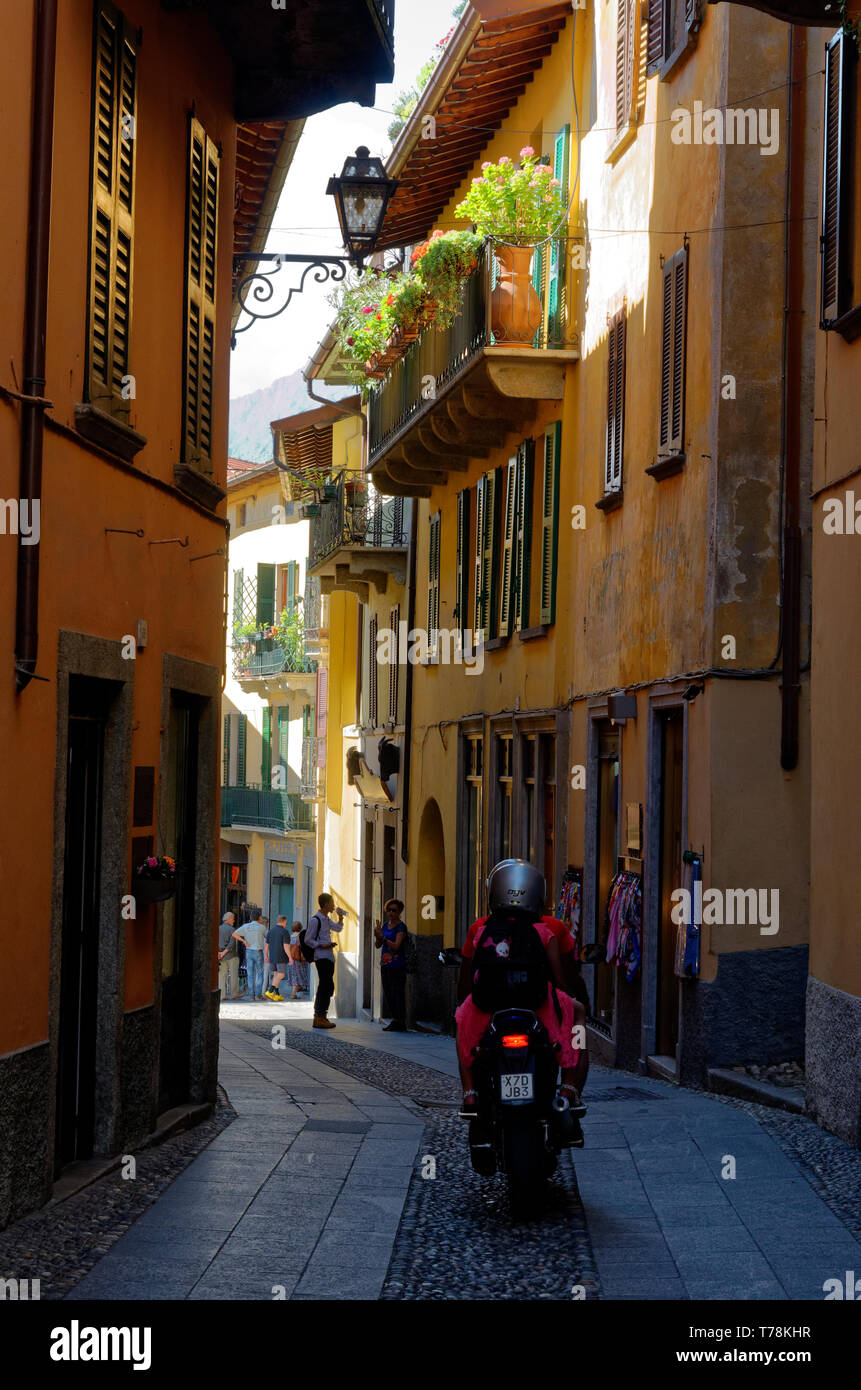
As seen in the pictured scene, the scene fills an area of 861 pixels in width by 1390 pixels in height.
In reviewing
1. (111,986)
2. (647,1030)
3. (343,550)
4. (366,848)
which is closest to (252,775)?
(366,848)

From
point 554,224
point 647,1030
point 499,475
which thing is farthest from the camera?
point 499,475

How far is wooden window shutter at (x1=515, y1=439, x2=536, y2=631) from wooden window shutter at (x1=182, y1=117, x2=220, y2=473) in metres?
8.28

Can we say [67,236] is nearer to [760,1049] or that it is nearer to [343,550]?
[760,1049]

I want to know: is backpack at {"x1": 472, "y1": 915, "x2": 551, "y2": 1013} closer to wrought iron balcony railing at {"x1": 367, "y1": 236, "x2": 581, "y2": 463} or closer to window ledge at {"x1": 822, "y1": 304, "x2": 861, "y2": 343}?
window ledge at {"x1": 822, "y1": 304, "x2": 861, "y2": 343}

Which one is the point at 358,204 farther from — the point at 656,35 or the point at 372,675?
the point at 372,675

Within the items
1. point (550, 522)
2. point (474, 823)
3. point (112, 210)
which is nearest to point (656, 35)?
point (550, 522)

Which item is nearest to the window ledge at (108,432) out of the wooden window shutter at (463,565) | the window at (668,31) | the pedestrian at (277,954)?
the window at (668,31)

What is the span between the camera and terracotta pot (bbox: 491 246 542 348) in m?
19.5

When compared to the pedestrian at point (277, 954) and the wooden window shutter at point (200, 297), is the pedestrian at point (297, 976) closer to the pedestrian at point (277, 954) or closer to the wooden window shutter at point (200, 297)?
the pedestrian at point (277, 954)

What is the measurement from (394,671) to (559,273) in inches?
455

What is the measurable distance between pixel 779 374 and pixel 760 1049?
15.3 ft

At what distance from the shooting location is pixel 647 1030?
49.1 feet

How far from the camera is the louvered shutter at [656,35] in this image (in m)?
15.6

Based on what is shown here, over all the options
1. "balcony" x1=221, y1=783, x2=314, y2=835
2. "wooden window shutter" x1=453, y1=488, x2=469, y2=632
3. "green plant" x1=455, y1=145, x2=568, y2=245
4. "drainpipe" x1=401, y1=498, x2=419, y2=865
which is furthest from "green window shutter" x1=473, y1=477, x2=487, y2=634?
"balcony" x1=221, y1=783, x2=314, y2=835
